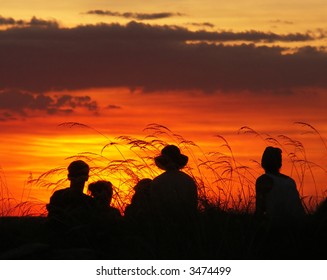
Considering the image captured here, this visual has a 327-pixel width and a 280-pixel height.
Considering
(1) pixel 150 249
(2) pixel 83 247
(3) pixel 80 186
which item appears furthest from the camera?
(3) pixel 80 186

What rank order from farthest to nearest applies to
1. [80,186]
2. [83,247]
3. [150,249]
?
[80,186], [83,247], [150,249]

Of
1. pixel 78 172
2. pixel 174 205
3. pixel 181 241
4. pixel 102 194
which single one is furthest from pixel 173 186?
pixel 181 241

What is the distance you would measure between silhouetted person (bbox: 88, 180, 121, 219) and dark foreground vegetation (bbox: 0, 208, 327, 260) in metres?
0.25

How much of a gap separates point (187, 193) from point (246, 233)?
3.21 ft

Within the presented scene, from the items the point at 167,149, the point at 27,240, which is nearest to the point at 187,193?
the point at 167,149

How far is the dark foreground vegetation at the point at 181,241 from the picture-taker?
8188 mm

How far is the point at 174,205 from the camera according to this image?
8906mm

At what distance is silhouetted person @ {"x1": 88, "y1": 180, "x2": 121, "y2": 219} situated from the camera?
29.2ft

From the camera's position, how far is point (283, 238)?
8.52 meters

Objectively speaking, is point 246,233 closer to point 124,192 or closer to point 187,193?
point 187,193

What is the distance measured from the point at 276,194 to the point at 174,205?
3.34 ft

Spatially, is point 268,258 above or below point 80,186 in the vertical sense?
below

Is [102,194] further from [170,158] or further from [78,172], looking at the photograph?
[170,158]

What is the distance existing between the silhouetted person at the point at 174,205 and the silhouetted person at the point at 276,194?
631 millimetres
